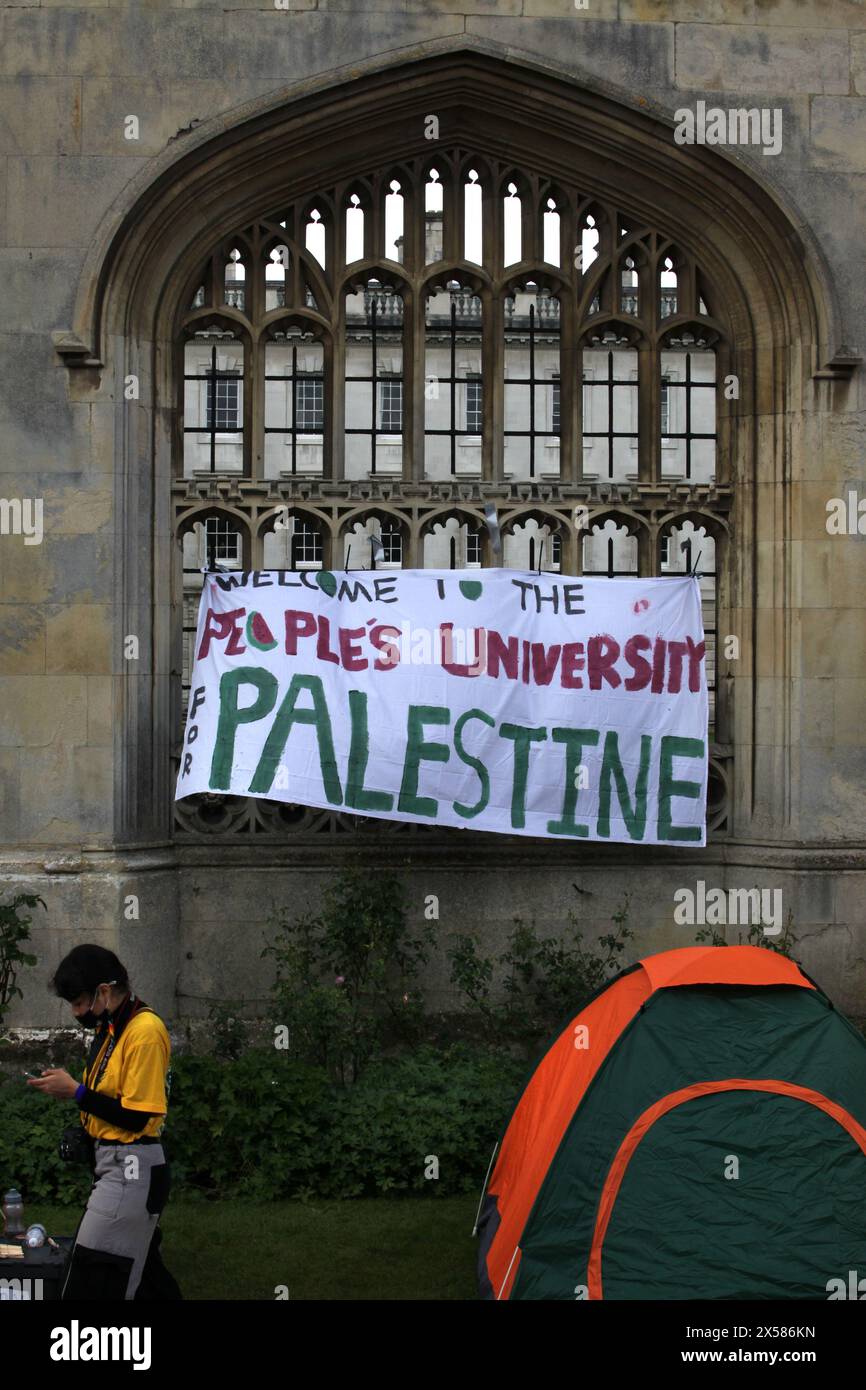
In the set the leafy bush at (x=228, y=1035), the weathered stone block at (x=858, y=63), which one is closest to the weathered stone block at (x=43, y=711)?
the leafy bush at (x=228, y=1035)

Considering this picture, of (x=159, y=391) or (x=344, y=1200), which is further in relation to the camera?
(x=159, y=391)

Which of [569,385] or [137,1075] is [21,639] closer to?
[569,385]

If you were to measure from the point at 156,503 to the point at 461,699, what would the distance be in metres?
2.65

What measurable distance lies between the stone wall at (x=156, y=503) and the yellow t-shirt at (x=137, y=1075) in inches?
200

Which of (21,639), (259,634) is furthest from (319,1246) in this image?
(21,639)

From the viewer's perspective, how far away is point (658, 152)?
11.7m

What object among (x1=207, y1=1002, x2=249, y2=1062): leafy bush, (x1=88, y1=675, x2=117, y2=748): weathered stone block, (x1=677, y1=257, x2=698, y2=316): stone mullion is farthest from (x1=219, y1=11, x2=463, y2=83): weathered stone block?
(x1=207, y1=1002, x2=249, y2=1062): leafy bush

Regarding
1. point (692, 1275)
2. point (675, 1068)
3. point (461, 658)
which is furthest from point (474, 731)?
point (692, 1275)

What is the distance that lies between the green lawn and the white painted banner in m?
3.01

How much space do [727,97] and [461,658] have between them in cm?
451

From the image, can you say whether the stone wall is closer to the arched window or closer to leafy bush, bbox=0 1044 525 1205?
the arched window

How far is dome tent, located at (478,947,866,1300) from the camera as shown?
6.56m

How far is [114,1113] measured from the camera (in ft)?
19.6

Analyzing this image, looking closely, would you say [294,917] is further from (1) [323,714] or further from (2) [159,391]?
(2) [159,391]
